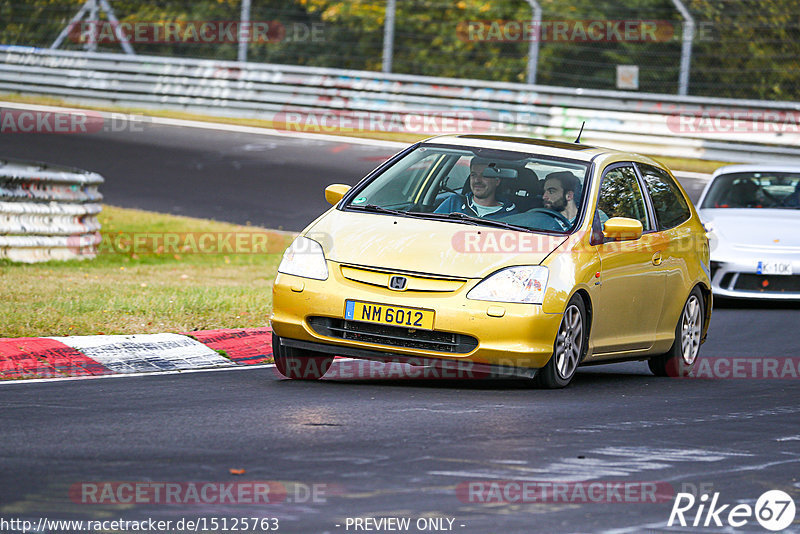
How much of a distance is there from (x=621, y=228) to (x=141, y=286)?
212 inches

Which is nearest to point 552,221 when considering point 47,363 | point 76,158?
point 47,363

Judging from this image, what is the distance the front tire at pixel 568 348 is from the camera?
8.70m

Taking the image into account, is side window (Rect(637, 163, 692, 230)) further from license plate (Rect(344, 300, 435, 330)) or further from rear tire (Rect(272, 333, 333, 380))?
rear tire (Rect(272, 333, 333, 380))

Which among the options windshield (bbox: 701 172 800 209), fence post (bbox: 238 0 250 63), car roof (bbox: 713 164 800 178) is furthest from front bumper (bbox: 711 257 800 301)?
fence post (bbox: 238 0 250 63)

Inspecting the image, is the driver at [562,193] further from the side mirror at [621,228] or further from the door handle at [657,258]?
the door handle at [657,258]

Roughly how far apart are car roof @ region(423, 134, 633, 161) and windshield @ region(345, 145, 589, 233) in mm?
70

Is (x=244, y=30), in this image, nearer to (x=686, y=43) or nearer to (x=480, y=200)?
(x=686, y=43)

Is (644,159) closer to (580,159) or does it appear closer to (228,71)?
(580,159)

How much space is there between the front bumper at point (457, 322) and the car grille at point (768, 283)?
648 cm

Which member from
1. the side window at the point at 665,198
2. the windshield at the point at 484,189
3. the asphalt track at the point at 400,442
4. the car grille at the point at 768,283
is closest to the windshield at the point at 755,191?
the car grille at the point at 768,283

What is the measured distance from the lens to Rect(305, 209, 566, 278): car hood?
845cm

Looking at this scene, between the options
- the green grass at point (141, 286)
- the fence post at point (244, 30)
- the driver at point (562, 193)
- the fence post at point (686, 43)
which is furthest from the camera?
the fence post at point (244, 30)

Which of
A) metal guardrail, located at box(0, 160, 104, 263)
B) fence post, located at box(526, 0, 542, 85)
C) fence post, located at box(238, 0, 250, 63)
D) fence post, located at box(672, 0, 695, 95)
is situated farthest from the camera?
fence post, located at box(238, 0, 250, 63)

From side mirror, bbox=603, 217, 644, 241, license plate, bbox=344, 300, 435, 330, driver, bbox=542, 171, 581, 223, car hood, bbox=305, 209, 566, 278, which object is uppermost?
driver, bbox=542, 171, 581, 223
